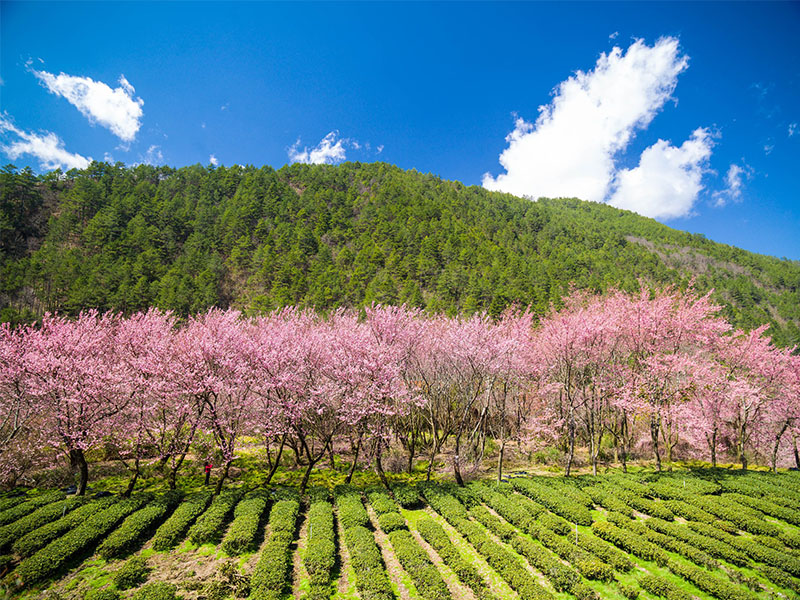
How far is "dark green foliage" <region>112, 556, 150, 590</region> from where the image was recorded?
928cm

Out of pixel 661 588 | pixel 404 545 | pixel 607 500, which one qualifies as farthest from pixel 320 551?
pixel 607 500

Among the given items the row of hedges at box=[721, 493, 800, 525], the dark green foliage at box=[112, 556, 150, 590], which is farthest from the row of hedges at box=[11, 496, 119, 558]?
the row of hedges at box=[721, 493, 800, 525]

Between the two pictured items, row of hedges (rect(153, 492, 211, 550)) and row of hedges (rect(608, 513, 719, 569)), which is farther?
row of hedges (rect(153, 492, 211, 550))

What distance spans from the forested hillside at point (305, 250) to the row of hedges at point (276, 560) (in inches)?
1443

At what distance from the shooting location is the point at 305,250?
6938 cm

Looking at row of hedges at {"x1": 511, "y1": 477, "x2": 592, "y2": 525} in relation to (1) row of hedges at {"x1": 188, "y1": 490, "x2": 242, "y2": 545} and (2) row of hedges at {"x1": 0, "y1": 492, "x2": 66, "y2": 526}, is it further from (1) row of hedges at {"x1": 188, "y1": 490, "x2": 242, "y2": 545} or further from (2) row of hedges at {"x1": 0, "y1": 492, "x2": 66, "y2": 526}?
(2) row of hedges at {"x1": 0, "y1": 492, "x2": 66, "y2": 526}

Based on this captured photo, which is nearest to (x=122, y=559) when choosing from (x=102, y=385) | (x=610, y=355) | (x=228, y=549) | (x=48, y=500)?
(x=228, y=549)

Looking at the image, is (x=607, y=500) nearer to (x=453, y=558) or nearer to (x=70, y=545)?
(x=453, y=558)

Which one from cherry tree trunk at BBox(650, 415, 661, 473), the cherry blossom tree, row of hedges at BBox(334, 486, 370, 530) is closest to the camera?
row of hedges at BBox(334, 486, 370, 530)

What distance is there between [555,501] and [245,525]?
12681 millimetres

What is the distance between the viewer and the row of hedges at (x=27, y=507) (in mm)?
11972

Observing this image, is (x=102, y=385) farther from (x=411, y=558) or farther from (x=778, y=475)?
(x=778, y=475)

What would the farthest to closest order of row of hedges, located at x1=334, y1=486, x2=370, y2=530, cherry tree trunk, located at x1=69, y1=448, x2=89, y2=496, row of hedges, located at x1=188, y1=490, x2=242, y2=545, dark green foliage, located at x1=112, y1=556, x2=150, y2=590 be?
cherry tree trunk, located at x1=69, y1=448, x2=89, y2=496 < row of hedges, located at x1=334, y1=486, x2=370, y2=530 < row of hedges, located at x1=188, y1=490, x2=242, y2=545 < dark green foliage, located at x1=112, y1=556, x2=150, y2=590

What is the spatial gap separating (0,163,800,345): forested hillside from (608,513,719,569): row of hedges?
34099mm
